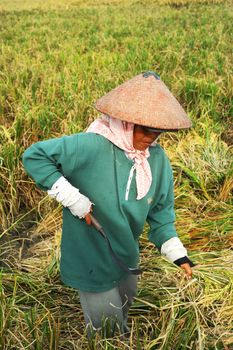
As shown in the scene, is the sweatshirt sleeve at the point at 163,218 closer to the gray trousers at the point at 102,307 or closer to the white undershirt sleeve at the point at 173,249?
the white undershirt sleeve at the point at 173,249

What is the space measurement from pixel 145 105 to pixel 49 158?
0.37 meters

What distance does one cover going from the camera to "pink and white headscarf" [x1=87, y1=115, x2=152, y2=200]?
166cm

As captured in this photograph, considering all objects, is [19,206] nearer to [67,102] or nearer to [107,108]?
[67,102]

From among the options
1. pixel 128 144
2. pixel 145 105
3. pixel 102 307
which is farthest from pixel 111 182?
pixel 102 307

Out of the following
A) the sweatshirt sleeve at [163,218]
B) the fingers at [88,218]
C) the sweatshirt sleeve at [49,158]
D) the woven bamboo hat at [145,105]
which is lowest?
the sweatshirt sleeve at [163,218]

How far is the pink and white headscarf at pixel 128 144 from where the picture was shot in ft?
5.44

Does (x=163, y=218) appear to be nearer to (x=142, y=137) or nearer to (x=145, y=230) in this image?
(x=142, y=137)

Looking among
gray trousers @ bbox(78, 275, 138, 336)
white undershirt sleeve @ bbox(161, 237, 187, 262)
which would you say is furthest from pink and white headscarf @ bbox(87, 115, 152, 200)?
gray trousers @ bbox(78, 275, 138, 336)

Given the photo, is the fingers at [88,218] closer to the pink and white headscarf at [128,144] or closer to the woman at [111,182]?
the woman at [111,182]

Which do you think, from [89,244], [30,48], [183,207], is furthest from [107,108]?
[30,48]

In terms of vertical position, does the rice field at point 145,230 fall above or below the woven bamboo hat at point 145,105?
below

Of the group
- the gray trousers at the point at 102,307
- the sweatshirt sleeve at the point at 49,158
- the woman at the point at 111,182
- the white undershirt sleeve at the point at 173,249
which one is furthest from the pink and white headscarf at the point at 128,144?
the gray trousers at the point at 102,307

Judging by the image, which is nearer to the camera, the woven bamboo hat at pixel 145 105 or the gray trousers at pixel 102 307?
the woven bamboo hat at pixel 145 105

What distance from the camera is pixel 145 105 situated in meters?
1.62
